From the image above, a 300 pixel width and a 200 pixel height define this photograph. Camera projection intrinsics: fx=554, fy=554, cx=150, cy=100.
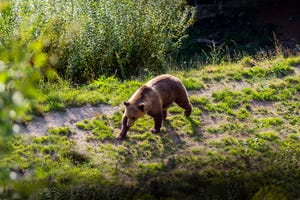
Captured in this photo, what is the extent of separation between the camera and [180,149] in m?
7.73

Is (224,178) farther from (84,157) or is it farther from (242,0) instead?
(242,0)

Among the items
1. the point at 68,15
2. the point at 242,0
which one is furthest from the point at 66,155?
the point at 242,0

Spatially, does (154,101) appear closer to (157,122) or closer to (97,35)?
(157,122)

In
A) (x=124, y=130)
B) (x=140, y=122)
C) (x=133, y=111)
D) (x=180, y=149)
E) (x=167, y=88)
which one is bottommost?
(x=180, y=149)

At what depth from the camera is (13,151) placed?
7406 mm

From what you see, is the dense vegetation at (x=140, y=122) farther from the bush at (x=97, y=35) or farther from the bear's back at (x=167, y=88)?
the bear's back at (x=167, y=88)

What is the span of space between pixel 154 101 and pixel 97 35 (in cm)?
343

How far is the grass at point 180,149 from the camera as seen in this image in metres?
6.69

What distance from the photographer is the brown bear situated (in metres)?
7.57

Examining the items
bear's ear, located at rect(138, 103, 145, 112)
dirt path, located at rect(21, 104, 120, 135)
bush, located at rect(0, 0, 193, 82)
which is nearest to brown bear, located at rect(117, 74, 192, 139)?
bear's ear, located at rect(138, 103, 145, 112)

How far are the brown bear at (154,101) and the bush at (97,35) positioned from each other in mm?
2243

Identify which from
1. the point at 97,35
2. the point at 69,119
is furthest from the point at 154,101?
the point at 97,35

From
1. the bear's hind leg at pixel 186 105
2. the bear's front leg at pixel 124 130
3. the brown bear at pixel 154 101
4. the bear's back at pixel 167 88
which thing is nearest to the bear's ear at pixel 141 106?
the brown bear at pixel 154 101

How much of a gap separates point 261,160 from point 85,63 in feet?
14.6
